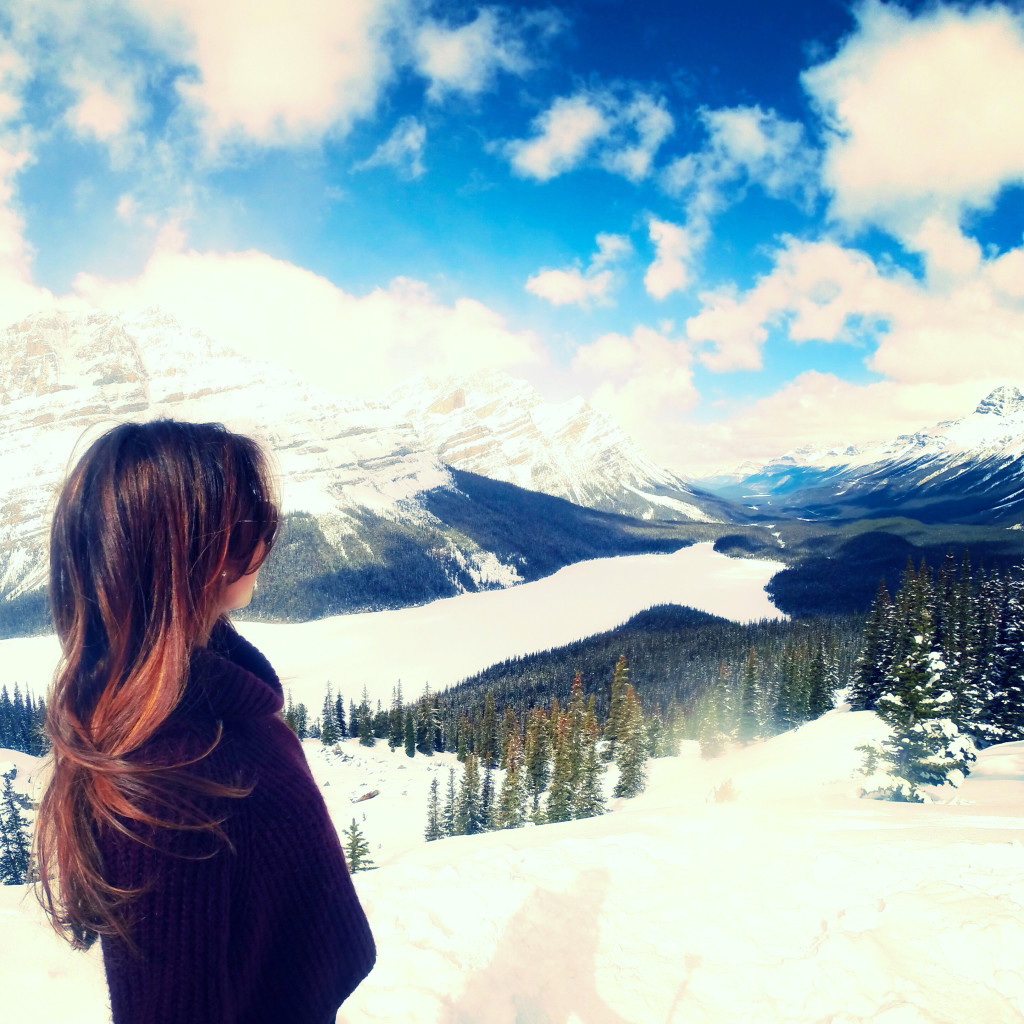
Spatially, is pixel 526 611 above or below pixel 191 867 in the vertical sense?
below

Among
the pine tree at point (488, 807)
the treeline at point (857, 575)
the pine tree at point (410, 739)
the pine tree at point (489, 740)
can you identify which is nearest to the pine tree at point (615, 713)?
the pine tree at point (488, 807)

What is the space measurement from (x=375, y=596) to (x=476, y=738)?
126 meters

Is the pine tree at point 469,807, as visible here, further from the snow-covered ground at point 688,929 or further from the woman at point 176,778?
the woman at point 176,778

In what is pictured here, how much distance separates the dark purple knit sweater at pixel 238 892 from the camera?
1745 millimetres

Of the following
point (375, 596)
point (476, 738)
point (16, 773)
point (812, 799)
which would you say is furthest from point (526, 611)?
point (812, 799)

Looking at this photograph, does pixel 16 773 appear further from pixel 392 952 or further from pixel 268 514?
pixel 268 514

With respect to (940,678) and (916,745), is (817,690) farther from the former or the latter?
(916,745)

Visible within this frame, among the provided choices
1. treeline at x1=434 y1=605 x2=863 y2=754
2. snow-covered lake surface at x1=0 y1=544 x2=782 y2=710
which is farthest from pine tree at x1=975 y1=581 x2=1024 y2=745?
snow-covered lake surface at x1=0 y1=544 x2=782 y2=710

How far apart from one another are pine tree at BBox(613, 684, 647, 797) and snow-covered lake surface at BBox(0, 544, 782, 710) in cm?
7697

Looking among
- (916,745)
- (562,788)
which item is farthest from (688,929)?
(562,788)

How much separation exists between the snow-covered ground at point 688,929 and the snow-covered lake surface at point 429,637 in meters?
106

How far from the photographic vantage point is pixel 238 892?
6.36 ft

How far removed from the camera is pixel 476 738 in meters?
63.9

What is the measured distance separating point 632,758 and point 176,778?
42.7 metres
